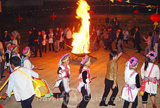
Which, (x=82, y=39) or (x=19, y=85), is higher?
(x=82, y=39)

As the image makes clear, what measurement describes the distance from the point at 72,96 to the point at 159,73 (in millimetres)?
3080

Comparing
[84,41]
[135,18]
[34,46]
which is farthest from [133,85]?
[135,18]

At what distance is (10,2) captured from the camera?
25.0 metres

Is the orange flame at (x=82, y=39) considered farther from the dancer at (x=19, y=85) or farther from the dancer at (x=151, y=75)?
the dancer at (x=19, y=85)

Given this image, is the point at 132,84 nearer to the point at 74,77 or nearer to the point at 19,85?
the point at 19,85

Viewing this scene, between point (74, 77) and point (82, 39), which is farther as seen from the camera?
point (82, 39)

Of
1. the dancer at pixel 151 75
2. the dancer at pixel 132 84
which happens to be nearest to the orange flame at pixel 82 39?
the dancer at pixel 151 75

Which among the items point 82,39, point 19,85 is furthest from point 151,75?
point 82,39

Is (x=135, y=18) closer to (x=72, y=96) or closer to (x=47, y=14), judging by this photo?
(x=47, y=14)

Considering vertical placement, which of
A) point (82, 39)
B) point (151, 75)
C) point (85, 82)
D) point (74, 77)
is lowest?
point (74, 77)

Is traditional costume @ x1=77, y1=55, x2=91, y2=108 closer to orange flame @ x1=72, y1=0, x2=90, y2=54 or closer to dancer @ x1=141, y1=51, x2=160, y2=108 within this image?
dancer @ x1=141, y1=51, x2=160, y2=108

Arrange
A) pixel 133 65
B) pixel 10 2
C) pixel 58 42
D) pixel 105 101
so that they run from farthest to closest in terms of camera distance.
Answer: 1. pixel 10 2
2. pixel 58 42
3. pixel 105 101
4. pixel 133 65

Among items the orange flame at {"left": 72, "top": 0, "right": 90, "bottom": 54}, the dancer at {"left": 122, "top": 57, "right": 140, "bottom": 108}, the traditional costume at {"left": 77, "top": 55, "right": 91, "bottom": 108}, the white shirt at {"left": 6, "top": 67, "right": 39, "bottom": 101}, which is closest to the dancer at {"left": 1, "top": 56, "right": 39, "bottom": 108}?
the white shirt at {"left": 6, "top": 67, "right": 39, "bottom": 101}

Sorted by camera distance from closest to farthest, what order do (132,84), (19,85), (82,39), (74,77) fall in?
(19,85) < (132,84) < (74,77) < (82,39)
